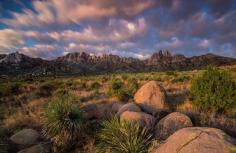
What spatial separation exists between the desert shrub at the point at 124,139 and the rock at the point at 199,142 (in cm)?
99

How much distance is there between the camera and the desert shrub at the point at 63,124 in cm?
1050

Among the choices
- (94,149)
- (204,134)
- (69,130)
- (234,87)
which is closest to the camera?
(204,134)

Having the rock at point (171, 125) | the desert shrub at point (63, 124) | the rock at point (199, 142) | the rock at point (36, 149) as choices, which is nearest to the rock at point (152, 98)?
the rock at point (171, 125)

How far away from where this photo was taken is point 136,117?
31.6 ft

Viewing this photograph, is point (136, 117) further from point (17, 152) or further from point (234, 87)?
point (234, 87)

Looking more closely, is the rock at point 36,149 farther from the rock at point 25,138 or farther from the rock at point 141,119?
the rock at point 141,119

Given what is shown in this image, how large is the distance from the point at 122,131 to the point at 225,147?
360 cm

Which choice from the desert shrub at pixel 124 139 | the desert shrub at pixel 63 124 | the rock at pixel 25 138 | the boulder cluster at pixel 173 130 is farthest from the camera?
the rock at pixel 25 138

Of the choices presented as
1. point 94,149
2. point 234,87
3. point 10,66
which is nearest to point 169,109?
point 234,87

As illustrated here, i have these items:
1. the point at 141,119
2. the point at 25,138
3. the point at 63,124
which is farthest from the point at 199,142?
the point at 25,138

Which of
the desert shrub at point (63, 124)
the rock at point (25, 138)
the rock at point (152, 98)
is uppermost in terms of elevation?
the rock at point (152, 98)

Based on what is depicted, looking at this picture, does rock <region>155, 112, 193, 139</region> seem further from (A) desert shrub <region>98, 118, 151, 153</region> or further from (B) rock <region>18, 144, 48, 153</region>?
(B) rock <region>18, 144, 48, 153</region>

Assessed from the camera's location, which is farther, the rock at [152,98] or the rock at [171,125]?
the rock at [152,98]

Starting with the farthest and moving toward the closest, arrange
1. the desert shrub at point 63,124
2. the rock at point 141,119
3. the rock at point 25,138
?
the rock at point 25,138, the desert shrub at point 63,124, the rock at point 141,119
